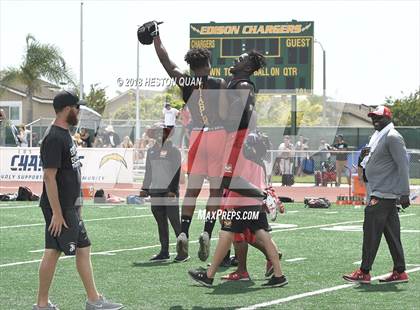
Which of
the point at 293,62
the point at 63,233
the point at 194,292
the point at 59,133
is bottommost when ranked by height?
the point at 194,292

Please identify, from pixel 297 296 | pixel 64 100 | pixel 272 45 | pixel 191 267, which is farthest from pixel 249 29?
pixel 64 100

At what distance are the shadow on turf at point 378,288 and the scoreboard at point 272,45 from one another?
25.2 m

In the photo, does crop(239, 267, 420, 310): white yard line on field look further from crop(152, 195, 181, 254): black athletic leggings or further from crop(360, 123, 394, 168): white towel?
crop(152, 195, 181, 254): black athletic leggings

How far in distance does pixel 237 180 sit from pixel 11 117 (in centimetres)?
5876

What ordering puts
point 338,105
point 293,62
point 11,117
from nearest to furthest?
point 293,62
point 11,117
point 338,105

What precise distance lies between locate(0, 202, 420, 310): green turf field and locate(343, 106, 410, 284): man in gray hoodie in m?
0.20

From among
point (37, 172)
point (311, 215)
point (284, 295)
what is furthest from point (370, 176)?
point (37, 172)

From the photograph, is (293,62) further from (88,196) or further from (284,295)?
(284,295)

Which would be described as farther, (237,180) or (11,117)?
(11,117)

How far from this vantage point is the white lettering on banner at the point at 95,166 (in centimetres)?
2750

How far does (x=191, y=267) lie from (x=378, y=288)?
2738 mm

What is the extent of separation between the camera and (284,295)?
9406 mm

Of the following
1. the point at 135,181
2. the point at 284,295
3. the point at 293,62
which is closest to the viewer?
the point at 284,295

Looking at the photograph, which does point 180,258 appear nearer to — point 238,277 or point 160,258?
point 238,277
